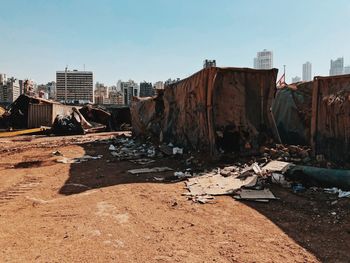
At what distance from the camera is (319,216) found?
15.6ft

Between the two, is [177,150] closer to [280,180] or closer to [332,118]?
[280,180]

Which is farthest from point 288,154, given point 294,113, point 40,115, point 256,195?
point 40,115

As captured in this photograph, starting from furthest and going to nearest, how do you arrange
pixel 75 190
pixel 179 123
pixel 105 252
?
1. pixel 179 123
2. pixel 75 190
3. pixel 105 252

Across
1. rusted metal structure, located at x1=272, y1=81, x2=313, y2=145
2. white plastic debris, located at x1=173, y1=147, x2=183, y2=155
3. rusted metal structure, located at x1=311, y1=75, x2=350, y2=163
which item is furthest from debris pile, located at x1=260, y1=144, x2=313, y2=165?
white plastic debris, located at x1=173, y1=147, x2=183, y2=155

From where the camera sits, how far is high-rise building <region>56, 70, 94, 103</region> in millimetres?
93312

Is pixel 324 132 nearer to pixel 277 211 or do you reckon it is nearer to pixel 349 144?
pixel 349 144

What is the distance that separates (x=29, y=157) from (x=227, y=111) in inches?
259

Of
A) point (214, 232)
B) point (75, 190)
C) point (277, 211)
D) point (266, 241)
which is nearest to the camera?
point (266, 241)

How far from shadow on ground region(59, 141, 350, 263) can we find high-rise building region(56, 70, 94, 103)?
88.1m

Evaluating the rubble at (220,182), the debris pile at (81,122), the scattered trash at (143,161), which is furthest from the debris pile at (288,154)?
the debris pile at (81,122)

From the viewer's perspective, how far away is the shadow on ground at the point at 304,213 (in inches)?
149

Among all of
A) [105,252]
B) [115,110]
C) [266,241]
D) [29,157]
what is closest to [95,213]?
[105,252]

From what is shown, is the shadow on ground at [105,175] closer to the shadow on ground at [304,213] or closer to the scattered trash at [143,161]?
the shadow on ground at [304,213]

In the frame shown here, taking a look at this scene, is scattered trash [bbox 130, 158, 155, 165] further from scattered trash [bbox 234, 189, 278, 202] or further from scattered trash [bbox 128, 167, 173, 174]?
scattered trash [bbox 234, 189, 278, 202]
